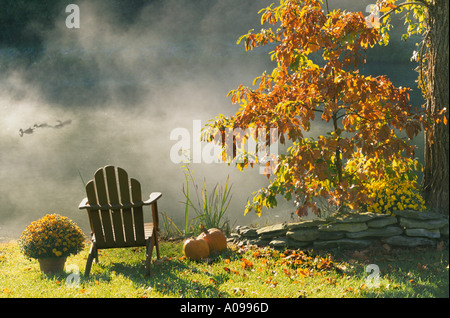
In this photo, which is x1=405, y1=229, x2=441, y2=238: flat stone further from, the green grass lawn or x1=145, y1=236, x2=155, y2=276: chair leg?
x1=145, y1=236, x2=155, y2=276: chair leg

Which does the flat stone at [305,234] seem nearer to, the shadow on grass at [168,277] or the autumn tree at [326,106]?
the autumn tree at [326,106]

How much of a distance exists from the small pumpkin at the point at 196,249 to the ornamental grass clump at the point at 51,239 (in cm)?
97

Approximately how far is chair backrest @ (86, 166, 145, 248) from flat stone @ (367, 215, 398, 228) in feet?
6.87

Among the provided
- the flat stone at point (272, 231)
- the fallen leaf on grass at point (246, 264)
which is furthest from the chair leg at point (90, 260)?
the flat stone at point (272, 231)

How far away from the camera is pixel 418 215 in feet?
12.9

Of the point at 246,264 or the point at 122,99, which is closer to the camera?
the point at 246,264

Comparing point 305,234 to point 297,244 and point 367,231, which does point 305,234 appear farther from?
point 367,231

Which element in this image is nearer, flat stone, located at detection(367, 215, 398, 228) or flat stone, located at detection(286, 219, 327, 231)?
flat stone, located at detection(367, 215, 398, 228)

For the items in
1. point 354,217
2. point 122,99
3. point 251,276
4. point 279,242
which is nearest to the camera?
point 251,276

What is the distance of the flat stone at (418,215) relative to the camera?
390 cm

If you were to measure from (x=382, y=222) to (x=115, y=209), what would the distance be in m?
2.42

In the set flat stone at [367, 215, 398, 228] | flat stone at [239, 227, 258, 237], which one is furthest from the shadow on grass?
flat stone at [367, 215, 398, 228]

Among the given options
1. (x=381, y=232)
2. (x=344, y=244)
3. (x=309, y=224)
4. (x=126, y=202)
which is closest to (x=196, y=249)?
(x=126, y=202)

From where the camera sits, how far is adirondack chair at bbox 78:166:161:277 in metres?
3.71
